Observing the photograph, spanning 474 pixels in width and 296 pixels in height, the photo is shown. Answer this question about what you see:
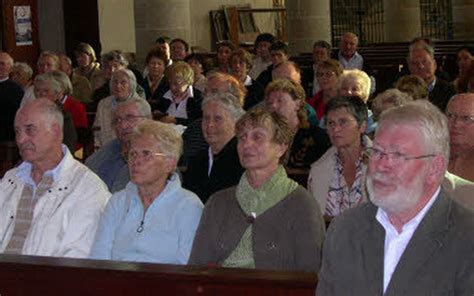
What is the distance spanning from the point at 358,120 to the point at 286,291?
7.26ft

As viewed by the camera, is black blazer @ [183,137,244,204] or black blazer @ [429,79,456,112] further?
black blazer @ [429,79,456,112]

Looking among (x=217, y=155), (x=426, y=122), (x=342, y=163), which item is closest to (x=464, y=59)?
(x=342, y=163)

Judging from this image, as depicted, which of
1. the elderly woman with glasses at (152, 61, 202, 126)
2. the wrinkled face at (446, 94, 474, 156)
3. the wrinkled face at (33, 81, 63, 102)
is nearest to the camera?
the wrinkled face at (446, 94, 474, 156)

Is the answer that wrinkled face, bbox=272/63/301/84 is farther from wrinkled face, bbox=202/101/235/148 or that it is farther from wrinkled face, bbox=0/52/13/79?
wrinkled face, bbox=0/52/13/79

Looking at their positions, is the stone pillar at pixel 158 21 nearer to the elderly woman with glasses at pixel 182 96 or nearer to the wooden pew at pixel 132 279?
the elderly woman with glasses at pixel 182 96

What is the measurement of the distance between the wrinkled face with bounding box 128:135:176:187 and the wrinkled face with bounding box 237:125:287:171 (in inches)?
15.6

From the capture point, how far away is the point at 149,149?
5.30 meters

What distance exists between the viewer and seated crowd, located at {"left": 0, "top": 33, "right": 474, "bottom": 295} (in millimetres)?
3525

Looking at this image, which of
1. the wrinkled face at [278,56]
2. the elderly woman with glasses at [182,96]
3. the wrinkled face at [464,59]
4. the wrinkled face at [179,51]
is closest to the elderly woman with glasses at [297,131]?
the elderly woman with glasses at [182,96]

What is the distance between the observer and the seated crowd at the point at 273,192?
139 inches

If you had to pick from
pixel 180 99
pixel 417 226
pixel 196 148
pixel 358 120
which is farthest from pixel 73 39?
pixel 417 226

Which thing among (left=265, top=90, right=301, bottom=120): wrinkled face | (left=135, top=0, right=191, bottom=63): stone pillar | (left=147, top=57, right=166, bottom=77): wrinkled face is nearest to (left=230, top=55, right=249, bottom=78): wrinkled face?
(left=147, top=57, right=166, bottom=77): wrinkled face

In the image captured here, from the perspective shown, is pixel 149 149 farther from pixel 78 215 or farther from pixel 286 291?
pixel 286 291

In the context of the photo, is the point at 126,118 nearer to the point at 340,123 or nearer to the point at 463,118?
the point at 340,123
